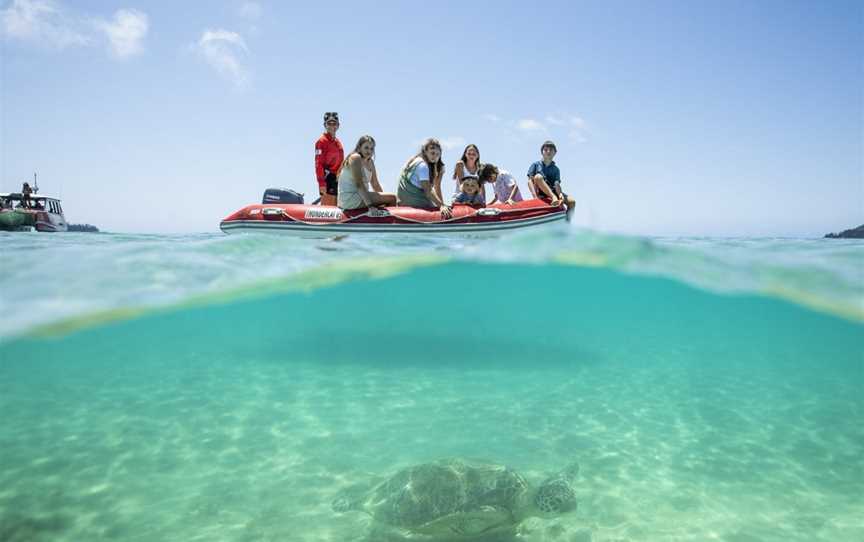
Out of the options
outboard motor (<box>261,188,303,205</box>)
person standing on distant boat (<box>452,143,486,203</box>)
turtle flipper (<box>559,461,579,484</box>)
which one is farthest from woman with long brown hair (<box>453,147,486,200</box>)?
turtle flipper (<box>559,461,579,484</box>)

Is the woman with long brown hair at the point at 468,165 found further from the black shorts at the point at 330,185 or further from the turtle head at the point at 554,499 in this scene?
the turtle head at the point at 554,499

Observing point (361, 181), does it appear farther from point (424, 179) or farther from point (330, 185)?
point (330, 185)

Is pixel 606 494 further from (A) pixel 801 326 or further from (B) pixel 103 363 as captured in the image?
(B) pixel 103 363

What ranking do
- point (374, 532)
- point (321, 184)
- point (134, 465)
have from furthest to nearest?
point (321, 184), point (134, 465), point (374, 532)

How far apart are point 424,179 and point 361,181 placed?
52.3 inches

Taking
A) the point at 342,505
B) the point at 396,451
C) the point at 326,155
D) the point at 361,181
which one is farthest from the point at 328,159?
the point at 342,505

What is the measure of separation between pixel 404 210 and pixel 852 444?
9494 millimetres

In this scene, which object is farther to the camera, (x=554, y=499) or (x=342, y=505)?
(x=342, y=505)

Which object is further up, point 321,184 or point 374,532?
point 321,184

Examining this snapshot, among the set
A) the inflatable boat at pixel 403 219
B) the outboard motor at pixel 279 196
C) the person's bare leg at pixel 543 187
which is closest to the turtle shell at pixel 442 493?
the inflatable boat at pixel 403 219

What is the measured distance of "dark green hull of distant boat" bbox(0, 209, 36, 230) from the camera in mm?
18484

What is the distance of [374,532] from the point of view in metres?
5.37

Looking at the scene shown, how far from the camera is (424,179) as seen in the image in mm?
9328

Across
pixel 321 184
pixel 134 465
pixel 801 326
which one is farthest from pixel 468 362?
pixel 801 326
